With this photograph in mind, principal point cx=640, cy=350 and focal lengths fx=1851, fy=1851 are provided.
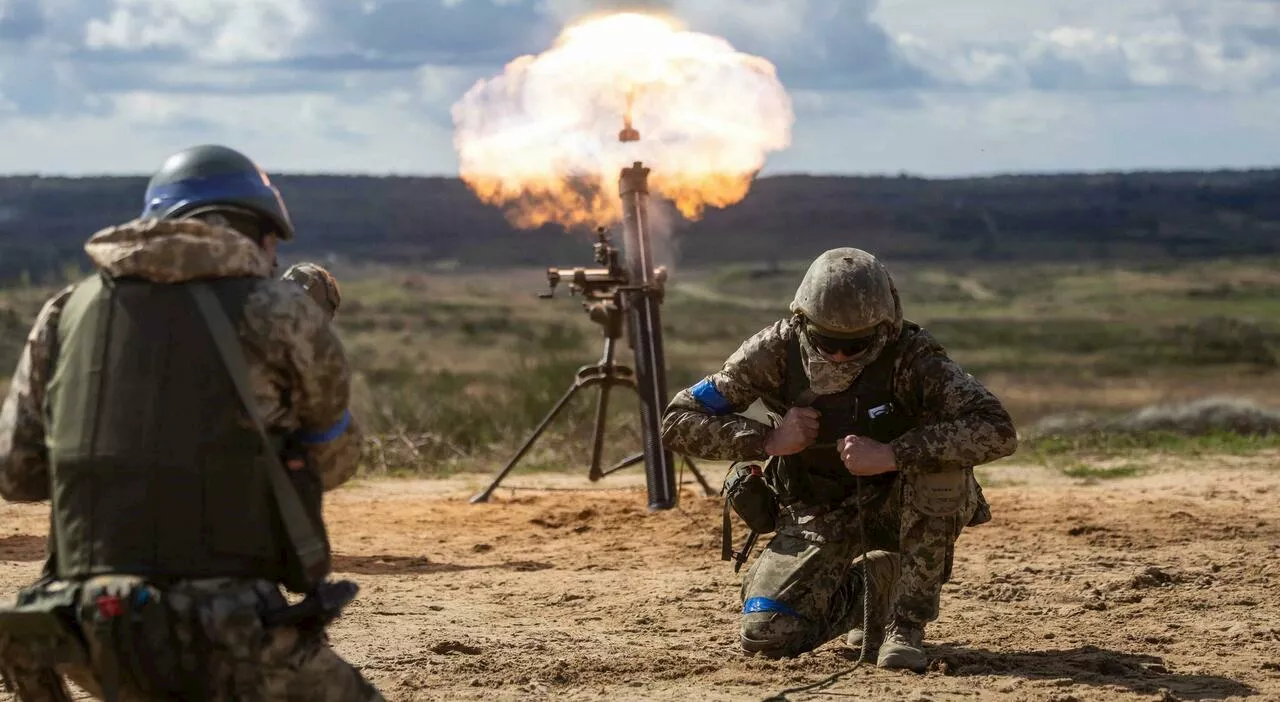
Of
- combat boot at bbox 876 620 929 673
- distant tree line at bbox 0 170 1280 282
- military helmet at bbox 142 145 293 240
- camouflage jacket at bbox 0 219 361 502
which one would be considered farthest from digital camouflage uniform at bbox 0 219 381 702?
distant tree line at bbox 0 170 1280 282

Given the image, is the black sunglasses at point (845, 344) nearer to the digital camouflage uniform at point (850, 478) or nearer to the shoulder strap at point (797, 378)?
the digital camouflage uniform at point (850, 478)

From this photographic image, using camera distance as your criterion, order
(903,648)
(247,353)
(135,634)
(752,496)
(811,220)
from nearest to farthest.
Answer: (135,634) → (247,353) → (903,648) → (752,496) → (811,220)

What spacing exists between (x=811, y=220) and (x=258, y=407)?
85468 millimetres

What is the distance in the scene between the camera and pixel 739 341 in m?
39.0

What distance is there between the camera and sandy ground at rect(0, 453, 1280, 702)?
656cm

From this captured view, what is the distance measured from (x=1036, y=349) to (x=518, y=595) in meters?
32.1

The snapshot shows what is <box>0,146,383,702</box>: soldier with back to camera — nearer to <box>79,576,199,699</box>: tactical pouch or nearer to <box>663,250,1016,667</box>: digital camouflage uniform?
<box>79,576,199,699</box>: tactical pouch

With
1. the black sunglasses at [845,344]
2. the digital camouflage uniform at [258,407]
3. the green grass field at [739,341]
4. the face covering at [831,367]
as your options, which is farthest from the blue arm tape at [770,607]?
the green grass field at [739,341]

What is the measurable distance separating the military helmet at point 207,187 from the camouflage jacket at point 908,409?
2306mm

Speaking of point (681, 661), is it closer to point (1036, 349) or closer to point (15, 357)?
point (15, 357)

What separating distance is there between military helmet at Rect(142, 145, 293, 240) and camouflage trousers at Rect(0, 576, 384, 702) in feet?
3.28

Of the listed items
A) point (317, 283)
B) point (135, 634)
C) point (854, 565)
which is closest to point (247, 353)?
point (135, 634)

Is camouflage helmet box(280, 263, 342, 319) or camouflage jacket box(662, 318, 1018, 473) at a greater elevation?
camouflage helmet box(280, 263, 342, 319)

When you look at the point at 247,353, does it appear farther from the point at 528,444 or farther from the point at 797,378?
the point at 528,444
